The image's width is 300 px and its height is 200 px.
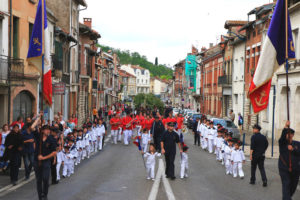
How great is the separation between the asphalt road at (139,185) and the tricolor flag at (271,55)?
8.69 feet

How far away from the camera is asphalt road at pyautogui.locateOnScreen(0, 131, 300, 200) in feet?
34.8

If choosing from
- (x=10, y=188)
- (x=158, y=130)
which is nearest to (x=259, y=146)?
(x=10, y=188)

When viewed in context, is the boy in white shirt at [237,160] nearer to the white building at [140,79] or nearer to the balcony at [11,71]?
the balcony at [11,71]

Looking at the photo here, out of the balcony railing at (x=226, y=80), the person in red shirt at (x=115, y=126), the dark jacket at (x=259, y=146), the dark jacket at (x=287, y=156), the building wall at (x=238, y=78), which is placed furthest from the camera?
the balcony railing at (x=226, y=80)

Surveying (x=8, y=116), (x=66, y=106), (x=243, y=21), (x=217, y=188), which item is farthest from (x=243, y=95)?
(x=217, y=188)

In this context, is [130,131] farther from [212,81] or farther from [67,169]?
[212,81]

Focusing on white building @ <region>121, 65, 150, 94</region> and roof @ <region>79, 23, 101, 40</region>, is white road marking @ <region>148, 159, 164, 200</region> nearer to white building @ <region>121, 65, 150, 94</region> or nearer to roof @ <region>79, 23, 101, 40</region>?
roof @ <region>79, 23, 101, 40</region>

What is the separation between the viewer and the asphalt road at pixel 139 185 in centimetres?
1062

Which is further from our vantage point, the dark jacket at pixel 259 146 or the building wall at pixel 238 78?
the building wall at pixel 238 78

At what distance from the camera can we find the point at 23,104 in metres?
22.2

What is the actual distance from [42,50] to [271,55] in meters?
5.54

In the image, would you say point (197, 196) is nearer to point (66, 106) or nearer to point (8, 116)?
point (8, 116)

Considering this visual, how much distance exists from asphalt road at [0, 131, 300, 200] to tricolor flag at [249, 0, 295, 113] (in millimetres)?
2650

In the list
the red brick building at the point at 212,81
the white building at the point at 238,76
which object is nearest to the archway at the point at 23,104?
the white building at the point at 238,76
